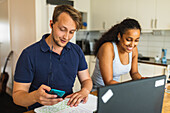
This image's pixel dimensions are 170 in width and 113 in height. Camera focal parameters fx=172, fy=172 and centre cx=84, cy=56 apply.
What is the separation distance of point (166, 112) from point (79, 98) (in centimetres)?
55

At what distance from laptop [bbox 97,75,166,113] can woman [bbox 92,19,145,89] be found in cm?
63

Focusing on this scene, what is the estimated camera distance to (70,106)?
1.04 meters

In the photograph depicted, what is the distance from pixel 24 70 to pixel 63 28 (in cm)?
37

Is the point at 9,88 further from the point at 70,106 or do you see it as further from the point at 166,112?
the point at 166,112

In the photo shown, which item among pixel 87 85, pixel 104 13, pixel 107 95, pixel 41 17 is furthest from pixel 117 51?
pixel 104 13

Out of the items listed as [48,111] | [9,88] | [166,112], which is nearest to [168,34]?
[166,112]

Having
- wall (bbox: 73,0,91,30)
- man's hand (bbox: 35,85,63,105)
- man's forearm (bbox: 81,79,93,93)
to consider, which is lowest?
man's forearm (bbox: 81,79,93,93)

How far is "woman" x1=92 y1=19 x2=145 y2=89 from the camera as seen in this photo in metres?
1.39

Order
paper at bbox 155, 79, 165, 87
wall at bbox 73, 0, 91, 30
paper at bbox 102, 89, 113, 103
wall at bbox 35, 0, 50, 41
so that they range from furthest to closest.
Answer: wall at bbox 73, 0, 91, 30
wall at bbox 35, 0, 50, 41
paper at bbox 155, 79, 165, 87
paper at bbox 102, 89, 113, 103

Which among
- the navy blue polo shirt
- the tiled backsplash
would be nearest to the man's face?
the navy blue polo shirt

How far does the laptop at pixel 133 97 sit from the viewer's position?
1.79 ft

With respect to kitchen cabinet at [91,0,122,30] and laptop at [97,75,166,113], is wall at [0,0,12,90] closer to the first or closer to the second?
kitchen cabinet at [91,0,122,30]

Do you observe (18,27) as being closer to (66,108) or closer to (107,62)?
(107,62)

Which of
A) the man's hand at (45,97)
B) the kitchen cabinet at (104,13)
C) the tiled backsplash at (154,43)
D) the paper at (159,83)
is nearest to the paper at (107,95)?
the paper at (159,83)
